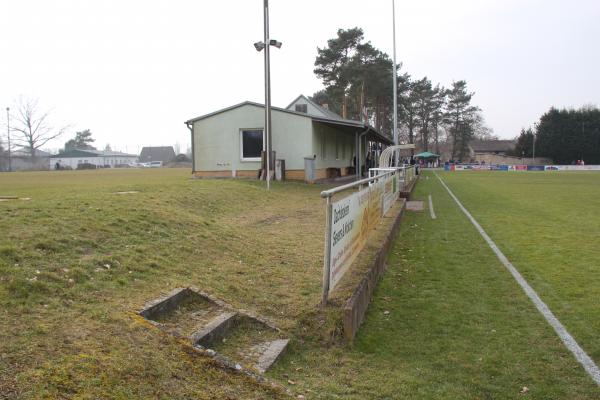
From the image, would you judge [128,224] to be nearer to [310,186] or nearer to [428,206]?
[428,206]

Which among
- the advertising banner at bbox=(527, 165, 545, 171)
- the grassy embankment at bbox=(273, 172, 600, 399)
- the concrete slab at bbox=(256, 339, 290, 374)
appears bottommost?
the grassy embankment at bbox=(273, 172, 600, 399)

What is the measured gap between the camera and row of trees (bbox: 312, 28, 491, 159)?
185ft

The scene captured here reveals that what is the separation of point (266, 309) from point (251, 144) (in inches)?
794

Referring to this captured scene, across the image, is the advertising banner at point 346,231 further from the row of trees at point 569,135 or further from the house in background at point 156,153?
the house in background at point 156,153

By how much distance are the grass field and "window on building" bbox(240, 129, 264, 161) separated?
15326 mm

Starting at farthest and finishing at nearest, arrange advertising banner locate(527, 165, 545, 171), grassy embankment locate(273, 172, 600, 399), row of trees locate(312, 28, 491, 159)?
advertising banner locate(527, 165, 545, 171) → row of trees locate(312, 28, 491, 159) → grassy embankment locate(273, 172, 600, 399)

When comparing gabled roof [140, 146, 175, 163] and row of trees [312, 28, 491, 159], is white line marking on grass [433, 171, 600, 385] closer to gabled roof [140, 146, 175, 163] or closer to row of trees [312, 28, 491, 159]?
row of trees [312, 28, 491, 159]

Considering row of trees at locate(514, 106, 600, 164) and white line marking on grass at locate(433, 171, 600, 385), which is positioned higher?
row of trees at locate(514, 106, 600, 164)

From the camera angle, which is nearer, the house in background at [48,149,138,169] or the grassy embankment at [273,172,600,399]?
the grassy embankment at [273,172,600,399]

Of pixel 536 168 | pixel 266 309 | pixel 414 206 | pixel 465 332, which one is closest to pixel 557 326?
pixel 465 332

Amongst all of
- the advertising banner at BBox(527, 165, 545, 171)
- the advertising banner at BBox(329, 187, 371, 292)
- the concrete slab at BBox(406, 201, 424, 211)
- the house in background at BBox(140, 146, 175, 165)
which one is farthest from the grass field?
the house in background at BBox(140, 146, 175, 165)

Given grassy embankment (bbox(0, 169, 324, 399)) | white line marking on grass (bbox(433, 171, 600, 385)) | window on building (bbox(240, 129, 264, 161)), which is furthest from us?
window on building (bbox(240, 129, 264, 161))

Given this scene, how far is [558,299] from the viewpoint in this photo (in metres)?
6.23

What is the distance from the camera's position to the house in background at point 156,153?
425 ft
